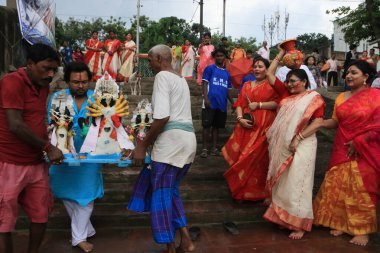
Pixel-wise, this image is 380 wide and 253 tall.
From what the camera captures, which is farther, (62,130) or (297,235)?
(297,235)

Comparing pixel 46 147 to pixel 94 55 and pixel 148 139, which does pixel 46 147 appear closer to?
pixel 148 139

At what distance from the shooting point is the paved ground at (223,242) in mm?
3549

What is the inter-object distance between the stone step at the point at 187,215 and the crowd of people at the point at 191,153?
180mm

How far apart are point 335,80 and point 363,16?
3.75m

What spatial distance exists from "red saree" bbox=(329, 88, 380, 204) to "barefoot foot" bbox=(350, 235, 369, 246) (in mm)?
382

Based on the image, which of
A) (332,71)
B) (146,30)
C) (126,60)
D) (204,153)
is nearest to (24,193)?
(204,153)

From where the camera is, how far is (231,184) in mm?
4402

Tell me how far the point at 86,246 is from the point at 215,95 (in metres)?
3.02

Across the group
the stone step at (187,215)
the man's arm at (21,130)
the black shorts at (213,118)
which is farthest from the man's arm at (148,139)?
the black shorts at (213,118)

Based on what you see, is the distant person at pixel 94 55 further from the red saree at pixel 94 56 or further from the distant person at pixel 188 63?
the distant person at pixel 188 63

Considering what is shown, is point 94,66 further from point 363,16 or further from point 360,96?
point 363,16

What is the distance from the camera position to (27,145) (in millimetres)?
2861

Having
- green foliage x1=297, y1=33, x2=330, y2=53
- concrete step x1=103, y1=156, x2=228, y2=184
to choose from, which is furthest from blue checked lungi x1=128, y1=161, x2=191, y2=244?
green foliage x1=297, y1=33, x2=330, y2=53

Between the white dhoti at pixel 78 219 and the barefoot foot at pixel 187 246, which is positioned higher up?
the white dhoti at pixel 78 219
